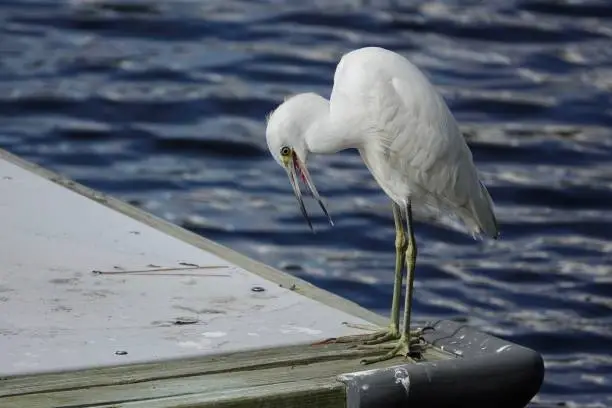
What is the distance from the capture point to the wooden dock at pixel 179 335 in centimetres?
404

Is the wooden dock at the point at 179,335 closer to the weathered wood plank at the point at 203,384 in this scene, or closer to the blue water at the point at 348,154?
the weathered wood plank at the point at 203,384

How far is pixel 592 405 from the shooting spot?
711 centimetres

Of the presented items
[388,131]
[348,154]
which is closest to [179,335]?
[388,131]

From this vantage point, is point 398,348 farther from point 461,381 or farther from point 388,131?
point 388,131

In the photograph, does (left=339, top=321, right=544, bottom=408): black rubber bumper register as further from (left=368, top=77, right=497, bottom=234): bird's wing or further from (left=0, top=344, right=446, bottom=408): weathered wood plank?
(left=368, top=77, right=497, bottom=234): bird's wing

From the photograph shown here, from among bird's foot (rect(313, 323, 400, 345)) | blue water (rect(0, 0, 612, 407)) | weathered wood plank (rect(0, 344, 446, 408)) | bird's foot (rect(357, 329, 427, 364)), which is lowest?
blue water (rect(0, 0, 612, 407))

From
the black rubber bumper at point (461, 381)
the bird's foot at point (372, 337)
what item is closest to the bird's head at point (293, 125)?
the bird's foot at point (372, 337)

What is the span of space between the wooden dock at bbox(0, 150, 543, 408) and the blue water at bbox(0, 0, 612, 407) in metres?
2.61

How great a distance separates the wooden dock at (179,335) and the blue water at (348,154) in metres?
2.61

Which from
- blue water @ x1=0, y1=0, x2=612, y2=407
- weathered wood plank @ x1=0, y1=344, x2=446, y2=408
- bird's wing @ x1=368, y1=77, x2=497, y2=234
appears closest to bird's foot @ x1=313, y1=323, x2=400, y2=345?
weathered wood plank @ x1=0, y1=344, x2=446, y2=408

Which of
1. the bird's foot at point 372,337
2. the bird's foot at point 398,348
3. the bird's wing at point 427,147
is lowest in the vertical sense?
the bird's foot at point 398,348

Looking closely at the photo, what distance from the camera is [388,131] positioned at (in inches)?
191

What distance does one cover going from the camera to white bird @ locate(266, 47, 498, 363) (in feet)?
15.8

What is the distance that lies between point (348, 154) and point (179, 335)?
627cm
